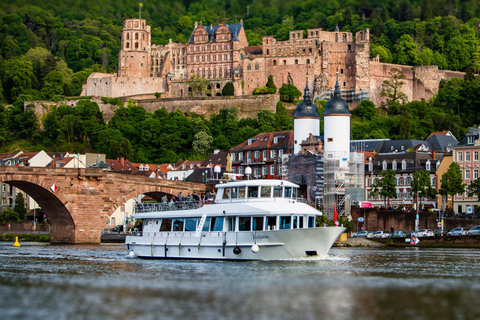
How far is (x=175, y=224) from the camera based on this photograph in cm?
4706

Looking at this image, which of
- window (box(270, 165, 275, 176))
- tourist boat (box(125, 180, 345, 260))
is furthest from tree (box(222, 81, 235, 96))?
tourist boat (box(125, 180, 345, 260))

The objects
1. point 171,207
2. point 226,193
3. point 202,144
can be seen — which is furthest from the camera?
point 202,144

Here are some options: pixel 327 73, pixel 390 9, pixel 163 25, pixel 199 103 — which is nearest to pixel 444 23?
pixel 390 9

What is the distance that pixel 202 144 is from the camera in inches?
4683

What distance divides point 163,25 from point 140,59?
4768 centimetres

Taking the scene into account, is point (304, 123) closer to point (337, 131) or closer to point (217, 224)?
point (337, 131)

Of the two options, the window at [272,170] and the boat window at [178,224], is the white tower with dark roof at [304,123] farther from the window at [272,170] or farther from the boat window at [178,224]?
the boat window at [178,224]

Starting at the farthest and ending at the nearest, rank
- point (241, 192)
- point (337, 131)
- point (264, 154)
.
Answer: point (264, 154) < point (337, 131) < point (241, 192)

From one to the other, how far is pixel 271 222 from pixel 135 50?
107 meters

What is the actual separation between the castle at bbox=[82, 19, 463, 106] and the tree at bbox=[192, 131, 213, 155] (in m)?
17.3

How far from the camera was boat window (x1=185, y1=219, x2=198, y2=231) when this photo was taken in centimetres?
4588

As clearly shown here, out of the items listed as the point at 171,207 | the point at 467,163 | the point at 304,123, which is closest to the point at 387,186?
the point at 467,163

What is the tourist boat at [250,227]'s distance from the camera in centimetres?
4281

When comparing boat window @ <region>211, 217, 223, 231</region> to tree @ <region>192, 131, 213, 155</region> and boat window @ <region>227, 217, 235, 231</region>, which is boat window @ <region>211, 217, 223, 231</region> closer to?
boat window @ <region>227, 217, 235, 231</region>
